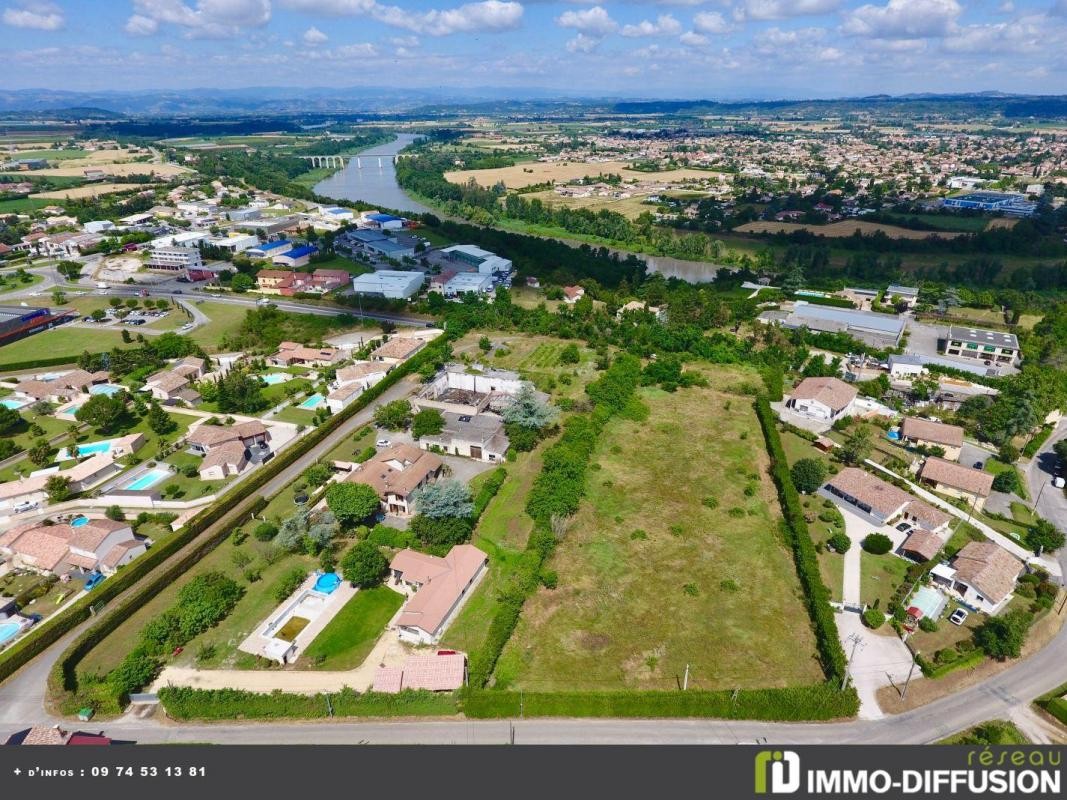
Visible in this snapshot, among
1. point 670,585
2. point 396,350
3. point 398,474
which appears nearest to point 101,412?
point 396,350

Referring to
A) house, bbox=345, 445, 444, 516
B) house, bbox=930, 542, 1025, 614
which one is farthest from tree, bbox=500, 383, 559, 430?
house, bbox=930, 542, 1025, 614

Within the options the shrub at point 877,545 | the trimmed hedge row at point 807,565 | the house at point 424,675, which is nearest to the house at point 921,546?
the shrub at point 877,545

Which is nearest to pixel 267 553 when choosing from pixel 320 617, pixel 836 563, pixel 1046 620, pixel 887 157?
pixel 320 617

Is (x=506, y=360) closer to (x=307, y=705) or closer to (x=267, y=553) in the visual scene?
(x=267, y=553)

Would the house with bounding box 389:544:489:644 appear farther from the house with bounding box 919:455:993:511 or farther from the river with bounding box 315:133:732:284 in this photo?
the river with bounding box 315:133:732:284

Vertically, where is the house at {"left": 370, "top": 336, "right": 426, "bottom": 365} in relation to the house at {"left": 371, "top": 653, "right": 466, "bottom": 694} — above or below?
above
